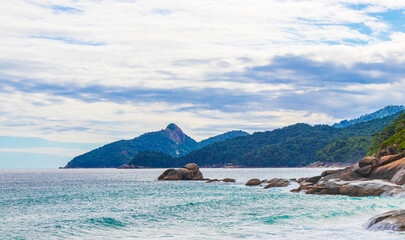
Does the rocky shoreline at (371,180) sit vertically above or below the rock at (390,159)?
below

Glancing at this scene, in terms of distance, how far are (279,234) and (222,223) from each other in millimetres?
6408

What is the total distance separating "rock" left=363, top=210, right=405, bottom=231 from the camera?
2472 cm

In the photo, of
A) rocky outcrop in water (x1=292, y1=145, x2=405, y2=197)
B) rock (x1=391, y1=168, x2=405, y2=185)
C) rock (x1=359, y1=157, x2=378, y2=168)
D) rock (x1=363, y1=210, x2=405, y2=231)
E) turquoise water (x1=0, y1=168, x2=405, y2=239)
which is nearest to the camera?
rock (x1=363, y1=210, x2=405, y2=231)

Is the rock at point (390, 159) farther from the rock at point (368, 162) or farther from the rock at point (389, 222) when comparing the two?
the rock at point (389, 222)

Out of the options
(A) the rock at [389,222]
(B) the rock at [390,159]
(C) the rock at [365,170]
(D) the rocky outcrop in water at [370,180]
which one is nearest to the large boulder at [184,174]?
(D) the rocky outcrop in water at [370,180]

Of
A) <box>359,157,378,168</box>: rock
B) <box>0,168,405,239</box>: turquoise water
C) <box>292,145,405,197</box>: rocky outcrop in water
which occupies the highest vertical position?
<box>359,157,378,168</box>: rock

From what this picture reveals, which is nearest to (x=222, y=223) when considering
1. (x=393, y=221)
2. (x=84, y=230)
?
(x=84, y=230)

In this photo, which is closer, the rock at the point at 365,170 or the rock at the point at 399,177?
the rock at the point at 399,177

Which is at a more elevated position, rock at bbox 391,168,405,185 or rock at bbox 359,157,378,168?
rock at bbox 359,157,378,168

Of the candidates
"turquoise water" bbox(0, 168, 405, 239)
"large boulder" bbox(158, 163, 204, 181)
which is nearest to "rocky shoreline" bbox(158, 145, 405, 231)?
"turquoise water" bbox(0, 168, 405, 239)

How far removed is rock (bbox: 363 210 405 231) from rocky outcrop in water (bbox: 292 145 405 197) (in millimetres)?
19554

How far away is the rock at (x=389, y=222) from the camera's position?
2472 centimetres

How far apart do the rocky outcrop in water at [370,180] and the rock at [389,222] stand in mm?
19554

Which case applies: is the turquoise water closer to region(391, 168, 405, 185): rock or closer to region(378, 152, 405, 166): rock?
region(391, 168, 405, 185): rock
